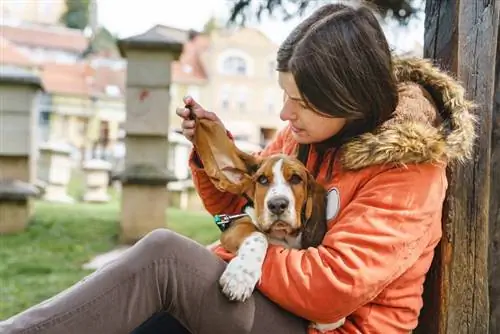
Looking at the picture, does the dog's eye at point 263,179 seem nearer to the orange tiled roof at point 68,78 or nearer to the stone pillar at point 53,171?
the stone pillar at point 53,171

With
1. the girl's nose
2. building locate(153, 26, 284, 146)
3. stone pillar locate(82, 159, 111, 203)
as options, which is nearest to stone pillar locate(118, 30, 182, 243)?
the girl's nose

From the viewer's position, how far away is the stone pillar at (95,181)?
8.70 m

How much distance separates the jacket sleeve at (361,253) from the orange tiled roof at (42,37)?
68.1ft

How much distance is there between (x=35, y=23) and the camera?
2277 centimetres

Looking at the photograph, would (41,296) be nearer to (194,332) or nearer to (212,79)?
(194,332)

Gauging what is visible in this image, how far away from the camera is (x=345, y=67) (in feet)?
5.11

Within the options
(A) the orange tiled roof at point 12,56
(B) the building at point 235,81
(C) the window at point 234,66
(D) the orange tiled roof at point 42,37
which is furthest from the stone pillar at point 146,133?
(D) the orange tiled roof at point 42,37

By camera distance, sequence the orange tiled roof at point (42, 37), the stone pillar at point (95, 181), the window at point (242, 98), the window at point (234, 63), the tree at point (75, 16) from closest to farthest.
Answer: the stone pillar at point (95, 181)
the window at point (242, 98)
the window at point (234, 63)
the orange tiled roof at point (42, 37)
the tree at point (75, 16)

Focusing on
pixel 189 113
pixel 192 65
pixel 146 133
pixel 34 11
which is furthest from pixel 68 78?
pixel 189 113

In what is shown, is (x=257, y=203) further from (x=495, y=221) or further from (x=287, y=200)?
(x=495, y=221)

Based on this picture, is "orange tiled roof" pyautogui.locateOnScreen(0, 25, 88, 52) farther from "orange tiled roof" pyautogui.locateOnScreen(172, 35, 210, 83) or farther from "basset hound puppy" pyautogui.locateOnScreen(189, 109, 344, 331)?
"basset hound puppy" pyautogui.locateOnScreen(189, 109, 344, 331)

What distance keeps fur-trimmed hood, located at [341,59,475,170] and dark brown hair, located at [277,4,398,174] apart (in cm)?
5

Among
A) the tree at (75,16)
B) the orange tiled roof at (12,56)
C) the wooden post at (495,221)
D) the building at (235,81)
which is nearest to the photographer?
the wooden post at (495,221)

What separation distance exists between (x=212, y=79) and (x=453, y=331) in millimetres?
14325
